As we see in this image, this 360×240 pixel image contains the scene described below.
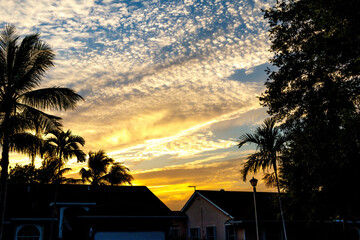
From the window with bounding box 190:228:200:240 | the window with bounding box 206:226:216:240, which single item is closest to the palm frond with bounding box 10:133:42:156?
the window with bounding box 206:226:216:240

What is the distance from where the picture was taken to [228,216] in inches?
1163

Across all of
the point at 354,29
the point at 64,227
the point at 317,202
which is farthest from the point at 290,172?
the point at 64,227

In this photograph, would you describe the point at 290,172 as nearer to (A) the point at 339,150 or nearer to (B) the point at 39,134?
(A) the point at 339,150

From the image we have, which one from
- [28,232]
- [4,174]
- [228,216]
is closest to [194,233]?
[228,216]

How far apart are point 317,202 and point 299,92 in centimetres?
597

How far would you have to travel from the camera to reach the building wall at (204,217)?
30.6 meters

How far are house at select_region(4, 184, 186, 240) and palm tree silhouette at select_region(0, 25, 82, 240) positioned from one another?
11.6 m

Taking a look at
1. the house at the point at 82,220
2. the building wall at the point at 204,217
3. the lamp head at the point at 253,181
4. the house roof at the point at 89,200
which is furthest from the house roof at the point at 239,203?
the lamp head at the point at 253,181

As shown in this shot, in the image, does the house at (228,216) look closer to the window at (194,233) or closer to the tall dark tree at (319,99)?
the window at (194,233)

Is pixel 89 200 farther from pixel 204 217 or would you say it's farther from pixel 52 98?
pixel 52 98

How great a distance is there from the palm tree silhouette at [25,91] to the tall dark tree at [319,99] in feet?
37.4

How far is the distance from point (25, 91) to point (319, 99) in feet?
47.3

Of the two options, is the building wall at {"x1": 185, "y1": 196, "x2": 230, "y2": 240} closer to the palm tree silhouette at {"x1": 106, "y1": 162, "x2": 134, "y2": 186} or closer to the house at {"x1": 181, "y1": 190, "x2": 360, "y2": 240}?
the house at {"x1": 181, "y1": 190, "x2": 360, "y2": 240}

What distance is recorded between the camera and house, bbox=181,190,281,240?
92.8 feet
